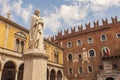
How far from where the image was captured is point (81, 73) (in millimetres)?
22391

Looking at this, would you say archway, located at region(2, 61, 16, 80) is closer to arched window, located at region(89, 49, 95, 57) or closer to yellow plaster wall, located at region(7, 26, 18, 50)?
yellow plaster wall, located at region(7, 26, 18, 50)

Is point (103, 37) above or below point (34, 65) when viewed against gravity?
above

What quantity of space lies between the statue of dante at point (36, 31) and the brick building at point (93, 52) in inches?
629

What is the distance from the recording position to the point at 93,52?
22219mm

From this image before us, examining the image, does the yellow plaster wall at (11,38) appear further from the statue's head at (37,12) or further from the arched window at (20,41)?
the statue's head at (37,12)

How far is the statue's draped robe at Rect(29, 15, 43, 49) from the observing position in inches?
217

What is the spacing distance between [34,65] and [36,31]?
1254mm

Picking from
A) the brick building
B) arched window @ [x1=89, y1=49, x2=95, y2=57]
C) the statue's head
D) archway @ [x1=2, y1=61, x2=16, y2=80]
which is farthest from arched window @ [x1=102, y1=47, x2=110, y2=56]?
the statue's head

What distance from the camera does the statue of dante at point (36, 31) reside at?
5.50 metres

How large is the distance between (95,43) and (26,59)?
18.2 metres

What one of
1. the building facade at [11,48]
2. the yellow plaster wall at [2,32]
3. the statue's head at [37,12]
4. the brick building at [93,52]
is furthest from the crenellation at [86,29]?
the statue's head at [37,12]

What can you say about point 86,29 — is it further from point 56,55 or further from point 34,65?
point 34,65

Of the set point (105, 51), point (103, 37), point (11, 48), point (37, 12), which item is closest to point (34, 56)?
point (37, 12)

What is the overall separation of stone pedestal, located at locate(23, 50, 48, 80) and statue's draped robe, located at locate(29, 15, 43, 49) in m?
0.31
